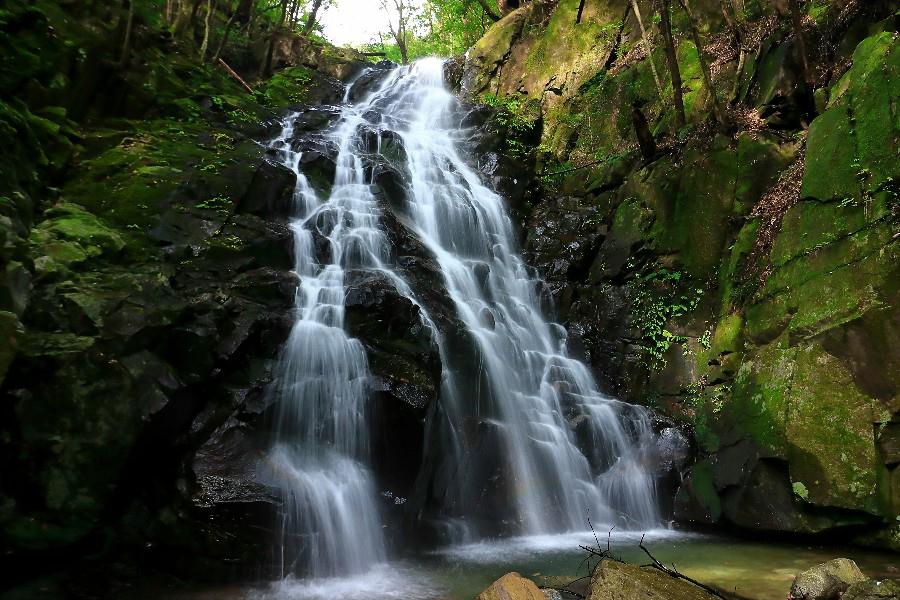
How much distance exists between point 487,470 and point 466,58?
18.3 metres

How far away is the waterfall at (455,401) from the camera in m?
6.07

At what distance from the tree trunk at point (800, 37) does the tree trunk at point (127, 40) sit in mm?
11346

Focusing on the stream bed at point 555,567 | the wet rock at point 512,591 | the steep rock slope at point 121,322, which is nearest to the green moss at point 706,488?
the stream bed at point 555,567

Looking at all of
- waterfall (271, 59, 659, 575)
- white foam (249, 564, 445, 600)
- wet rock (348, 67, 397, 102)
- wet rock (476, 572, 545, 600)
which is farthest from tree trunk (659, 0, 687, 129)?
wet rock (348, 67, 397, 102)

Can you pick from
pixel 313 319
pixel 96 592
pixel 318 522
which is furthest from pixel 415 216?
pixel 96 592

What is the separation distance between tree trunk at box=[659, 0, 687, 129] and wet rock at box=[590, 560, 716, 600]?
8983 mm

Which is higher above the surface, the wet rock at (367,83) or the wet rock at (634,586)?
the wet rock at (367,83)

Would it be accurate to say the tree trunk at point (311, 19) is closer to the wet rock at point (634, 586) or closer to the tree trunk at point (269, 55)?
the tree trunk at point (269, 55)

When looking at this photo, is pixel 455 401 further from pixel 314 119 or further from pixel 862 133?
pixel 314 119

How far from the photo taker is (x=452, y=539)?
653cm

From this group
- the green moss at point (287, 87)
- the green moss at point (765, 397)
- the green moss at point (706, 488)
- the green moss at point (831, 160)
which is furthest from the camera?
the green moss at point (287, 87)

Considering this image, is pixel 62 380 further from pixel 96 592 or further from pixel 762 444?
pixel 762 444

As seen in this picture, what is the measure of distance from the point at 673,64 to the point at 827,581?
29.1 ft

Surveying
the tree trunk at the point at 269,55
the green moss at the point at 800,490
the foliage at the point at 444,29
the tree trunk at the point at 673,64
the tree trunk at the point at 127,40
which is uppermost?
the foliage at the point at 444,29
